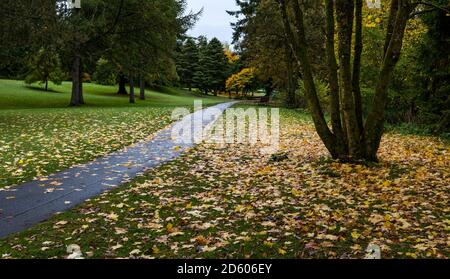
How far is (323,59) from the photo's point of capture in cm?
3509

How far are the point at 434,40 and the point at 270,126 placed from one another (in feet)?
27.0

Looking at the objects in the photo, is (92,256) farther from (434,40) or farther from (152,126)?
(434,40)

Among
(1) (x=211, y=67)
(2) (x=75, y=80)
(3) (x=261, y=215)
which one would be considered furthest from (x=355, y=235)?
(1) (x=211, y=67)

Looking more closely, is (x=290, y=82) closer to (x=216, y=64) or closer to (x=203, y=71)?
(x=216, y=64)

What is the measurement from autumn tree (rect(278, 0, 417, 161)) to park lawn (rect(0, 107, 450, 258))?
0.66 metres

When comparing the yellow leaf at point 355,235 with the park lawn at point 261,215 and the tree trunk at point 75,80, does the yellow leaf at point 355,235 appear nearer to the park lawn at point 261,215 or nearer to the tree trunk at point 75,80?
the park lawn at point 261,215

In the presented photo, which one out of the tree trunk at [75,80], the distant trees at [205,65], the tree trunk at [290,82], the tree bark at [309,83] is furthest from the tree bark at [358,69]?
the distant trees at [205,65]

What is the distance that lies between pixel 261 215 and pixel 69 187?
4.02m

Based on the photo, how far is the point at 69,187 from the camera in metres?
7.79

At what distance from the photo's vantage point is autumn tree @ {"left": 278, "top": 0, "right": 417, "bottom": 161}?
916 centimetres

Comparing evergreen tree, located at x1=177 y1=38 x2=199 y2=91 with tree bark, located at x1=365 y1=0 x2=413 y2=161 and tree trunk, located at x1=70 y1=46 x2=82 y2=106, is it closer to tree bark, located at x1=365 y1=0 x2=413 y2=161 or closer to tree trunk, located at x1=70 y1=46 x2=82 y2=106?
tree trunk, located at x1=70 y1=46 x2=82 y2=106

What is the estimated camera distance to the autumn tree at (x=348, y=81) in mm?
9164

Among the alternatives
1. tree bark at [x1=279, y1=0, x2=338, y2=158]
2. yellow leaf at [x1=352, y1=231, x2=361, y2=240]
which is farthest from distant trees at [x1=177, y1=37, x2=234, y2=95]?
yellow leaf at [x1=352, y1=231, x2=361, y2=240]
